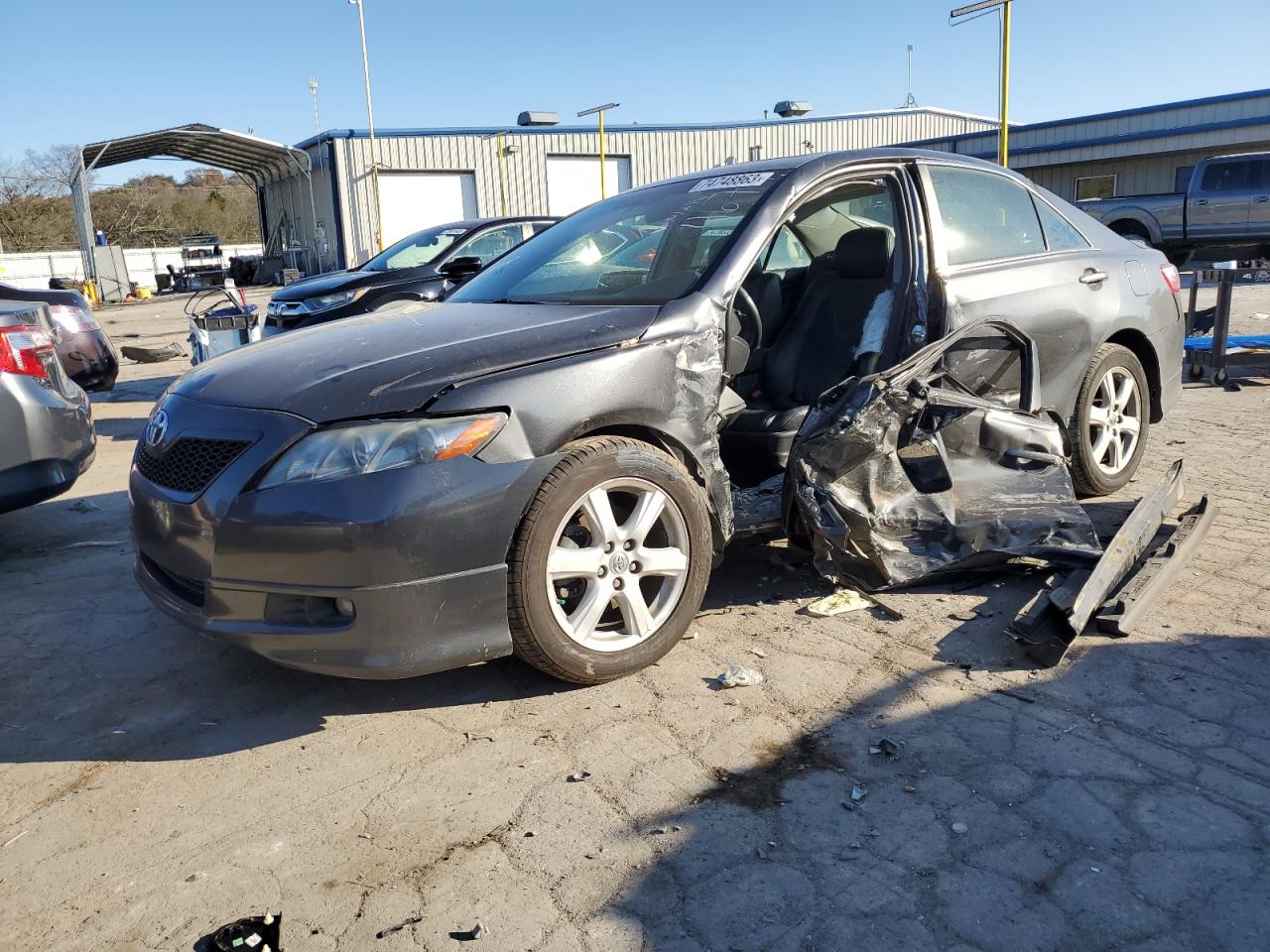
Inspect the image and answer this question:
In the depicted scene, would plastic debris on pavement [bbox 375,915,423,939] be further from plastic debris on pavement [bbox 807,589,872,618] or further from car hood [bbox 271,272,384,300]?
car hood [bbox 271,272,384,300]

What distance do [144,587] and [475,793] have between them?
1457 mm

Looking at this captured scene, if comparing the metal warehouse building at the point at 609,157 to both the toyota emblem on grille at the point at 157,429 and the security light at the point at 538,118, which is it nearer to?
the security light at the point at 538,118

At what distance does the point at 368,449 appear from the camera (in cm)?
286

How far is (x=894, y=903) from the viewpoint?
2178 mm

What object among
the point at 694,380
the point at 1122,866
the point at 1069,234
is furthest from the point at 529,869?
the point at 1069,234

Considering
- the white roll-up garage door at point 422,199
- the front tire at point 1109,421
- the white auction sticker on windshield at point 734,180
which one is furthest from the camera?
the white roll-up garage door at point 422,199

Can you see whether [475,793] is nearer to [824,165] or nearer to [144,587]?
[144,587]

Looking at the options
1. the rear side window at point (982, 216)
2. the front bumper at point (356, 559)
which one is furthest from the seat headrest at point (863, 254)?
the front bumper at point (356, 559)

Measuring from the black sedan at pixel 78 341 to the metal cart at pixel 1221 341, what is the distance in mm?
9713

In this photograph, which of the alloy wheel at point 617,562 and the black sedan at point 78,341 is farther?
the black sedan at point 78,341

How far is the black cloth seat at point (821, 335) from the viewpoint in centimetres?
427

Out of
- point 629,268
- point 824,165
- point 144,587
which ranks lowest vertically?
point 144,587

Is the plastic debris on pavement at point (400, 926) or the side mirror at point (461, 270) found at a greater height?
the side mirror at point (461, 270)

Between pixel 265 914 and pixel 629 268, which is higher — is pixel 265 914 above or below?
below
